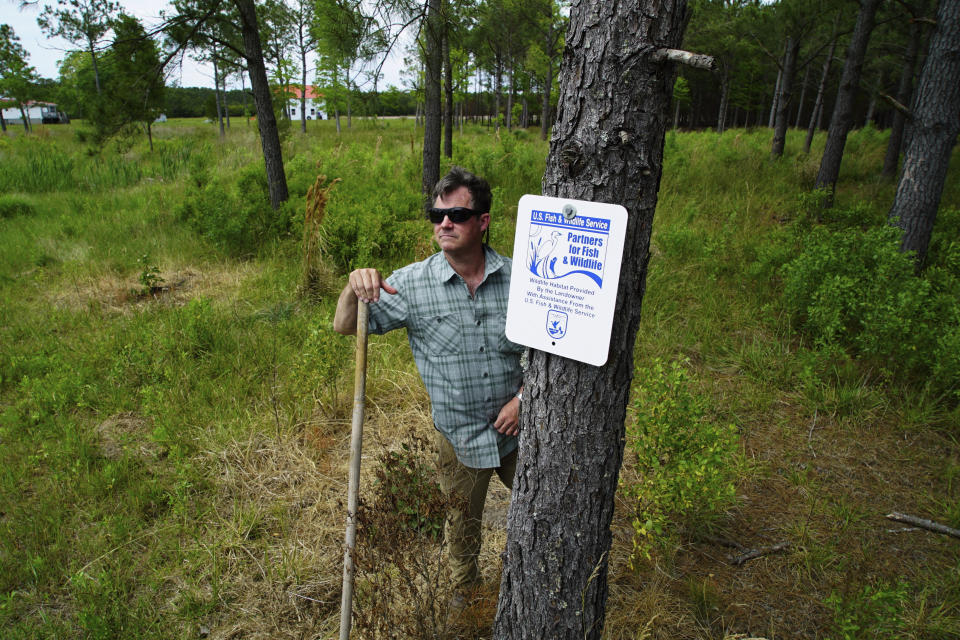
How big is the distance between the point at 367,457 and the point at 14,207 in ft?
33.3

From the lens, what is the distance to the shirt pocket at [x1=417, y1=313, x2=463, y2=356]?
202 cm

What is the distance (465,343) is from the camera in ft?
6.60

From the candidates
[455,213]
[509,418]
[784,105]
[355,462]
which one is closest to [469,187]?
[455,213]

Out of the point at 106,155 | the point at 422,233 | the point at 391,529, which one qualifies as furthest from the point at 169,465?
the point at 106,155

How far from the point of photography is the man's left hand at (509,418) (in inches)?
78.3

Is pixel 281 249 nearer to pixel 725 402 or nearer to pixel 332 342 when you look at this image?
pixel 332 342

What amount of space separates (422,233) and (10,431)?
3.95 metres

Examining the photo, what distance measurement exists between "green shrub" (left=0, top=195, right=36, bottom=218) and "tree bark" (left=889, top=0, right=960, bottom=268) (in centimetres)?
1291

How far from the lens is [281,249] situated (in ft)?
21.4

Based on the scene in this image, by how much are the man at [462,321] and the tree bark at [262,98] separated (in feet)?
19.0

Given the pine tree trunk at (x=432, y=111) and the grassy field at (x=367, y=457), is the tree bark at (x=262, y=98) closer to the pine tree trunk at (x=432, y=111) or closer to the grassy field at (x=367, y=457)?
the grassy field at (x=367, y=457)

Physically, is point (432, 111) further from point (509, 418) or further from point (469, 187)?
point (509, 418)

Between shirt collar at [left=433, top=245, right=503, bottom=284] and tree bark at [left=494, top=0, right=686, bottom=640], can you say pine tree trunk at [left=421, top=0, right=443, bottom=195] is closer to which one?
shirt collar at [left=433, top=245, right=503, bottom=284]

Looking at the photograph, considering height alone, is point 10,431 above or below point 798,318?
below
